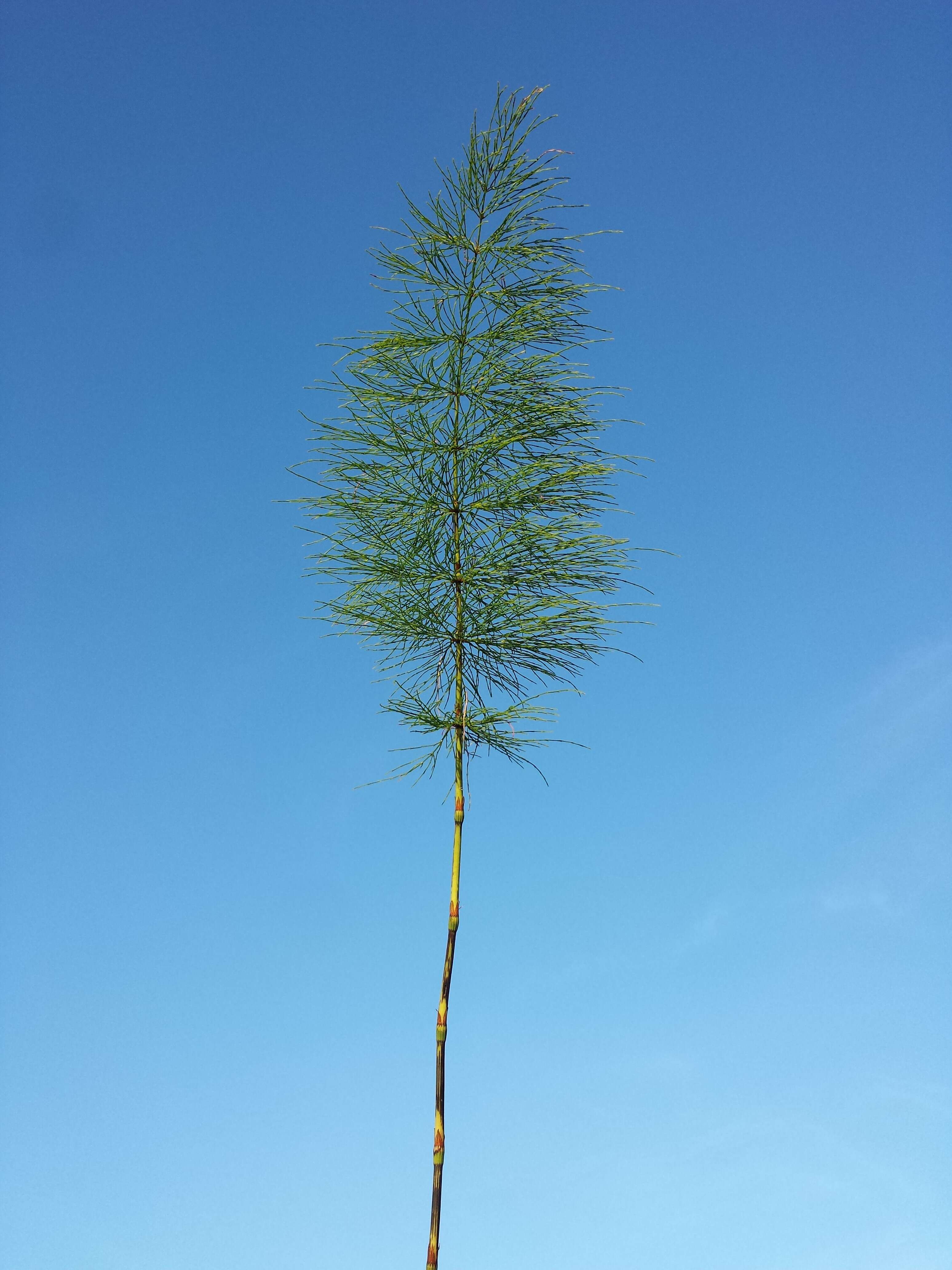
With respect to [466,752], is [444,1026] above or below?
below

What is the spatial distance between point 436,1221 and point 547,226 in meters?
5.73

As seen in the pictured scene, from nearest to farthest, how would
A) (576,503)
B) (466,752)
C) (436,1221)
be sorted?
(436,1221) → (466,752) → (576,503)

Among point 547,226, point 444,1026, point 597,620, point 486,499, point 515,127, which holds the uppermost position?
point 515,127

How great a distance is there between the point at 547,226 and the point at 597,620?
254 cm

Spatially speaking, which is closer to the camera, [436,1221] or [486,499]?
[436,1221]

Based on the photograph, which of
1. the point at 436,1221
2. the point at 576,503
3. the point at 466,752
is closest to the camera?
the point at 436,1221

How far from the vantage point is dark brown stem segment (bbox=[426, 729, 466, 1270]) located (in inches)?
221

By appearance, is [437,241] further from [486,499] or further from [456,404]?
[486,499]

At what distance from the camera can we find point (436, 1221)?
5.61 metres

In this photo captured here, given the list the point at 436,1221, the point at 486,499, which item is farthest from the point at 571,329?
the point at 436,1221

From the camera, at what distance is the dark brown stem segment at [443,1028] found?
5.61 metres

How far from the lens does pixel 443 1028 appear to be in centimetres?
592

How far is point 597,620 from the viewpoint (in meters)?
7.15

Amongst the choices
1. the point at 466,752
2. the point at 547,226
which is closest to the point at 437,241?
the point at 547,226
